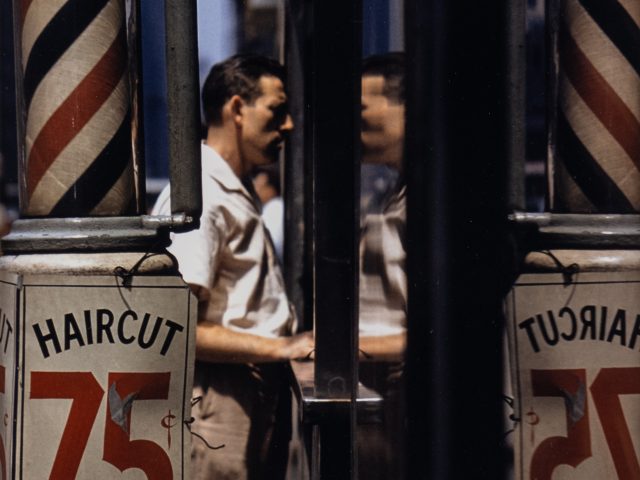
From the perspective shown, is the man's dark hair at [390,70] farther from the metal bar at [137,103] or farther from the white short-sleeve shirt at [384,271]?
the metal bar at [137,103]

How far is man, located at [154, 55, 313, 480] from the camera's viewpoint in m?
1.66

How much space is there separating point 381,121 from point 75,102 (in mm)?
408

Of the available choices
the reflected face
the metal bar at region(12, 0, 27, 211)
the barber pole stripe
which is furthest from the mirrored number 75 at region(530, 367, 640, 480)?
the metal bar at region(12, 0, 27, 211)

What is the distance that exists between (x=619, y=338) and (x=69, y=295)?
696 mm

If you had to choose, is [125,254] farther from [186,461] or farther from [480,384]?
[480,384]

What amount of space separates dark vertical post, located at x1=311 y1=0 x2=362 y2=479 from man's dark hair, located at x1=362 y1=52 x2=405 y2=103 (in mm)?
91

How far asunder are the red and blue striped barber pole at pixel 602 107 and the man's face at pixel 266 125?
2.41ft

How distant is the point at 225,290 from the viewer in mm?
1769

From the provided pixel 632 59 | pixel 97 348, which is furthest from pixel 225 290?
pixel 632 59

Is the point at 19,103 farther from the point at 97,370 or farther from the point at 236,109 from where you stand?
the point at 236,109

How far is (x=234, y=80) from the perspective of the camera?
1.67 metres

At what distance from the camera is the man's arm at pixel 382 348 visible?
4.18 feet

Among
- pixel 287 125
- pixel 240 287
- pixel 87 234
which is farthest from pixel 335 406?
pixel 287 125

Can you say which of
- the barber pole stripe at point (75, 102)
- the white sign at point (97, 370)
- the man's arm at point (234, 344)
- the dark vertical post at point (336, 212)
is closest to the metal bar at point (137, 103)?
the barber pole stripe at point (75, 102)
